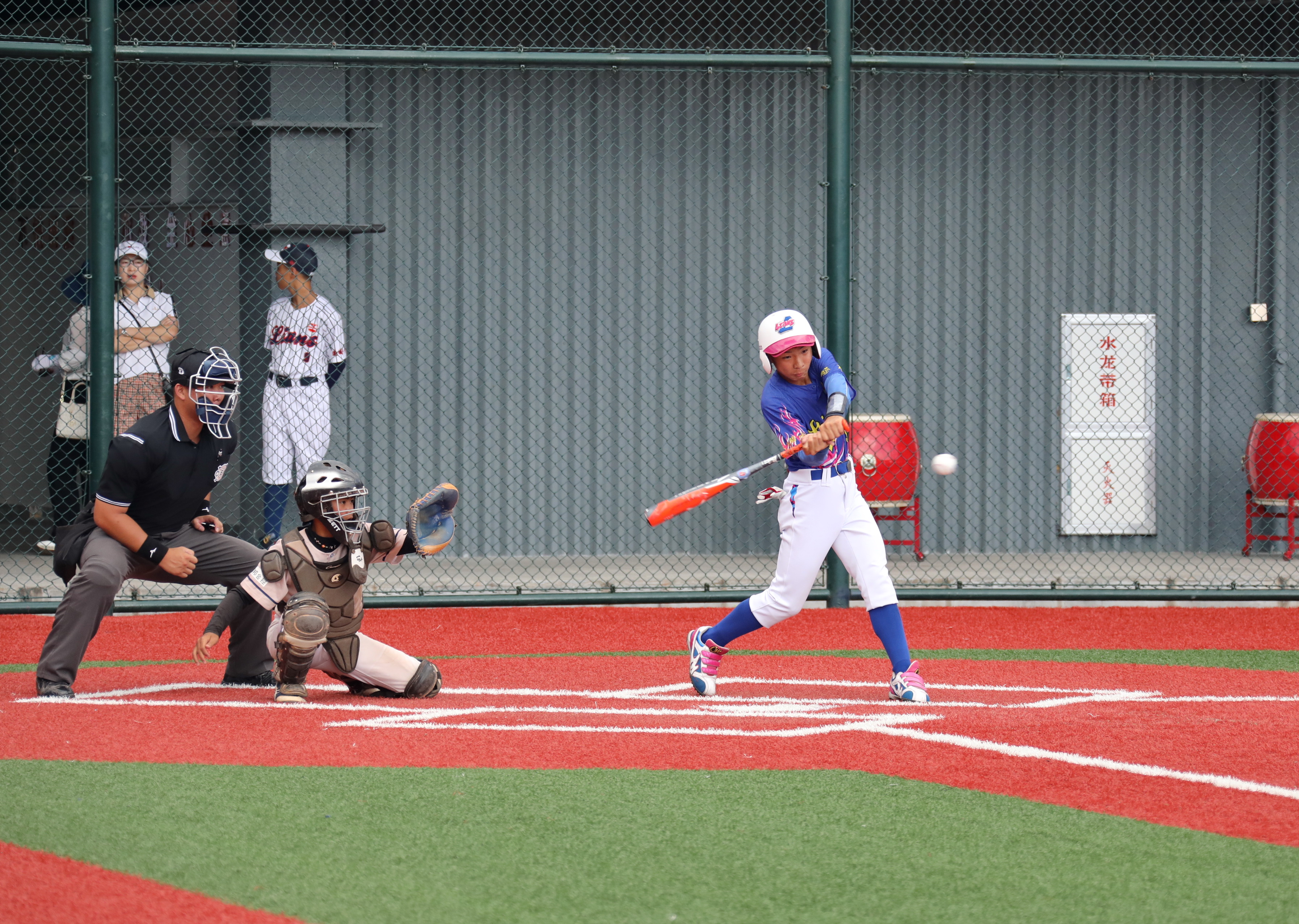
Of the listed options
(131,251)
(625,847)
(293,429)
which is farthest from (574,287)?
(625,847)

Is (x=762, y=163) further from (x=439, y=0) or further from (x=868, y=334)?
(x=439, y=0)

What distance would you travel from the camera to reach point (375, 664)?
6.08 meters

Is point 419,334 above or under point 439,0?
under

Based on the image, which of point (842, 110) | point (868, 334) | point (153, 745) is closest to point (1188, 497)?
point (868, 334)

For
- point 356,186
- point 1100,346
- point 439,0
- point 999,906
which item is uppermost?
point 439,0

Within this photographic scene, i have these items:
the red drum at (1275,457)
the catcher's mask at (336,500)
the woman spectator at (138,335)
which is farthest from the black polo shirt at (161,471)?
the red drum at (1275,457)

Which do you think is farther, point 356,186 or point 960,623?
point 356,186

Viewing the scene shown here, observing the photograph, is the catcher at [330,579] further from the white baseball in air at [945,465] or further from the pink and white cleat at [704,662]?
the white baseball in air at [945,465]

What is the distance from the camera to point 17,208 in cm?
1249

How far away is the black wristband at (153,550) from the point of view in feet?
20.0

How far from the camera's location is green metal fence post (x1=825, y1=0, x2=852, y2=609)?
28.9 feet

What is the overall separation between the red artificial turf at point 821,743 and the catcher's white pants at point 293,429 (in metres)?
3.76

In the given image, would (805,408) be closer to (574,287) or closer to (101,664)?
(101,664)

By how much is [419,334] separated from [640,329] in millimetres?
1655
